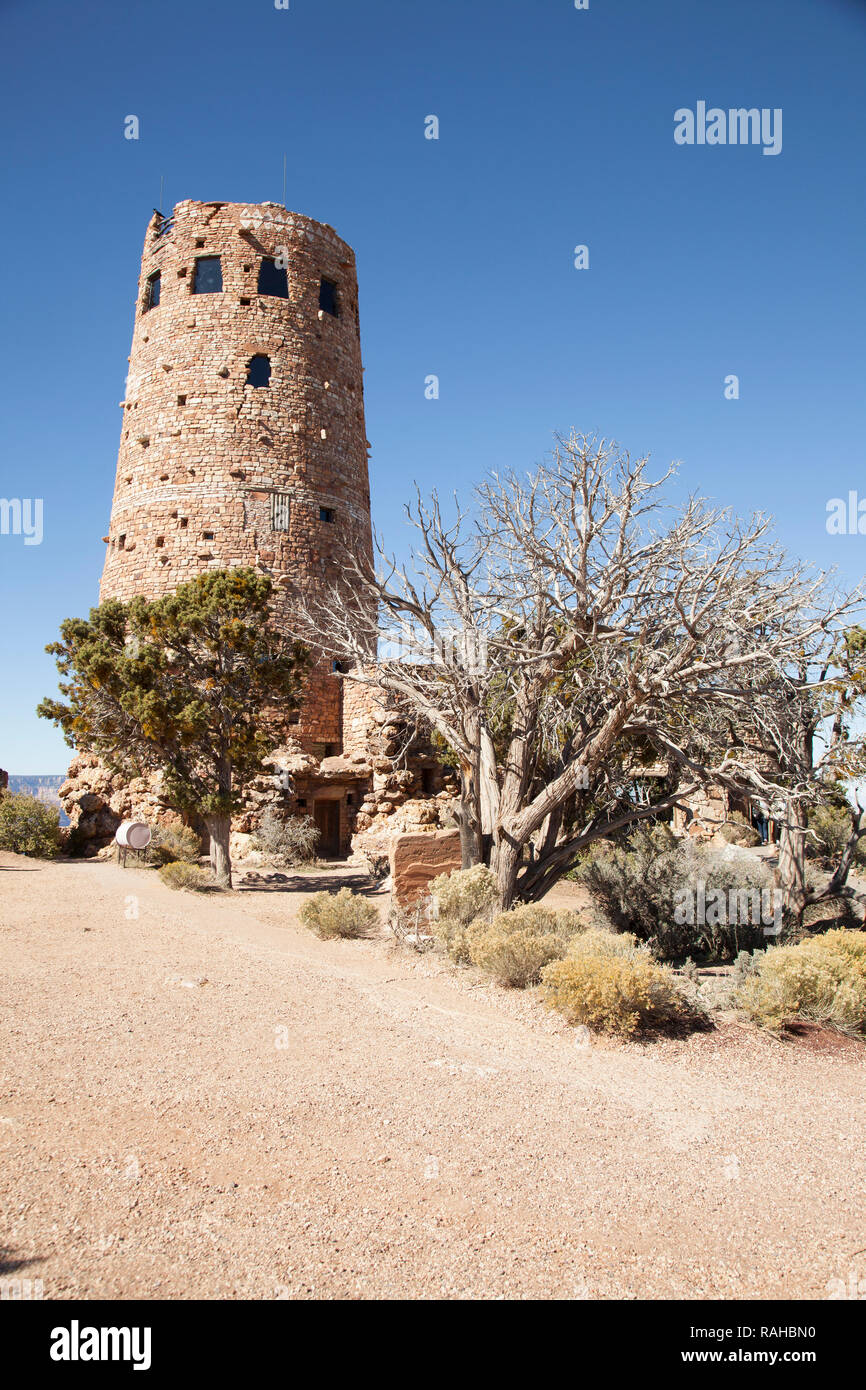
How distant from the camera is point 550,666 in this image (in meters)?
9.70

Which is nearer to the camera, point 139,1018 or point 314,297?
point 139,1018

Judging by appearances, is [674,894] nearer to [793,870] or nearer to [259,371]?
[793,870]

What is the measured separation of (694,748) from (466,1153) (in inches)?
337

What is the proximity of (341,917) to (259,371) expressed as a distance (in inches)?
724

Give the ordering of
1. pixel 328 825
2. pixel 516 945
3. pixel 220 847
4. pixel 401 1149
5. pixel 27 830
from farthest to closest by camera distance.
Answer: pixel 328 825
pixel 27 830
pixel 220 847
pixel 516 945
pixel 401 1149

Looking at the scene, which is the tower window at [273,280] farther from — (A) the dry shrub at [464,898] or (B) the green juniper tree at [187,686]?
(A) the dry shrub at [464,898]

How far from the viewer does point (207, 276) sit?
23.8m

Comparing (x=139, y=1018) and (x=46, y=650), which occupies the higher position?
(x=46, y=650)

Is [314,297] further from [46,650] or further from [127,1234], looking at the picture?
[127,1234]

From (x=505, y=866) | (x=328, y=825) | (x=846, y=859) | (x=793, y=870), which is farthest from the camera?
(x=328, y=825)

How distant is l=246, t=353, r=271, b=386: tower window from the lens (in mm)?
23359

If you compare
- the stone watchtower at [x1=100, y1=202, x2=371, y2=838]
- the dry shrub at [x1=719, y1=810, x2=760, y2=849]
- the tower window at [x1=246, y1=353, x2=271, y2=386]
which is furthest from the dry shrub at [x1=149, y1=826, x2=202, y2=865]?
the dry shrub at [x1=719, y1=810, x2=760, y2=849]

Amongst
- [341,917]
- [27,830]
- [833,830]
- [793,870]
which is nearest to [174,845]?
[27,830]

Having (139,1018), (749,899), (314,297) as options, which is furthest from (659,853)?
(314,297)
